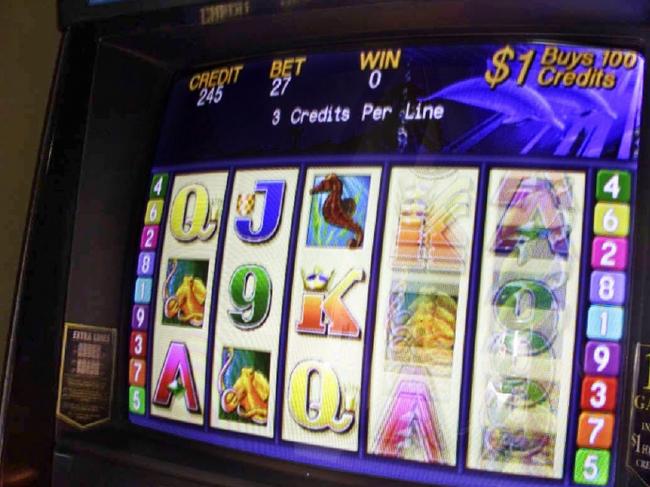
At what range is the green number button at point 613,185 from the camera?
0.80 metres

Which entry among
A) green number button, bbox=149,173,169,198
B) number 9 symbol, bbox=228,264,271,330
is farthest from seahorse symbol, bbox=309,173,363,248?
green number button, bbox=149,173,169,198

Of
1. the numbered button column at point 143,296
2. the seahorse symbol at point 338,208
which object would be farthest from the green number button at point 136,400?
the seahorse symbol at point 338,208

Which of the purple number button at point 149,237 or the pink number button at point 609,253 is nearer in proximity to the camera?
the pink number button at point 609,253

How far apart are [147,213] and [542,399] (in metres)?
0.62

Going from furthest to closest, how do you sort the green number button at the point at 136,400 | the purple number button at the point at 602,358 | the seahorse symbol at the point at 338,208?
the green number button at the point at 136,400, the seahorse symbol at the point at 338,208, the purple number button at the point at 602,358

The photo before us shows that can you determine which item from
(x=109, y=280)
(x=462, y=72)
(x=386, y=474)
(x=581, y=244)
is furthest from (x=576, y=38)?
(x=109, y=280)

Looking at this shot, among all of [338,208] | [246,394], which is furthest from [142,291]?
[338,208]

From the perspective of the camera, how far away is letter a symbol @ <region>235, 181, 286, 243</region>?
958 millimetres

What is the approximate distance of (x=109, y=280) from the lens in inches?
42.5

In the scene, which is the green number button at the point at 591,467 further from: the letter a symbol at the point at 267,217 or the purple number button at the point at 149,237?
the purple number button at the point at 149,237

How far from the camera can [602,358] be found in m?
0.78

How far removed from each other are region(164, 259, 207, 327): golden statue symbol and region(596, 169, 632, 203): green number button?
530 millimetres

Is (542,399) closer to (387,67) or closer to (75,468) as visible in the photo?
(387,67)

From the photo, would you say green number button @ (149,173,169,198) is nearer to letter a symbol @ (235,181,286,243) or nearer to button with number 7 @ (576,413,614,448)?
letter a symbol @ (235,181,286,243)
